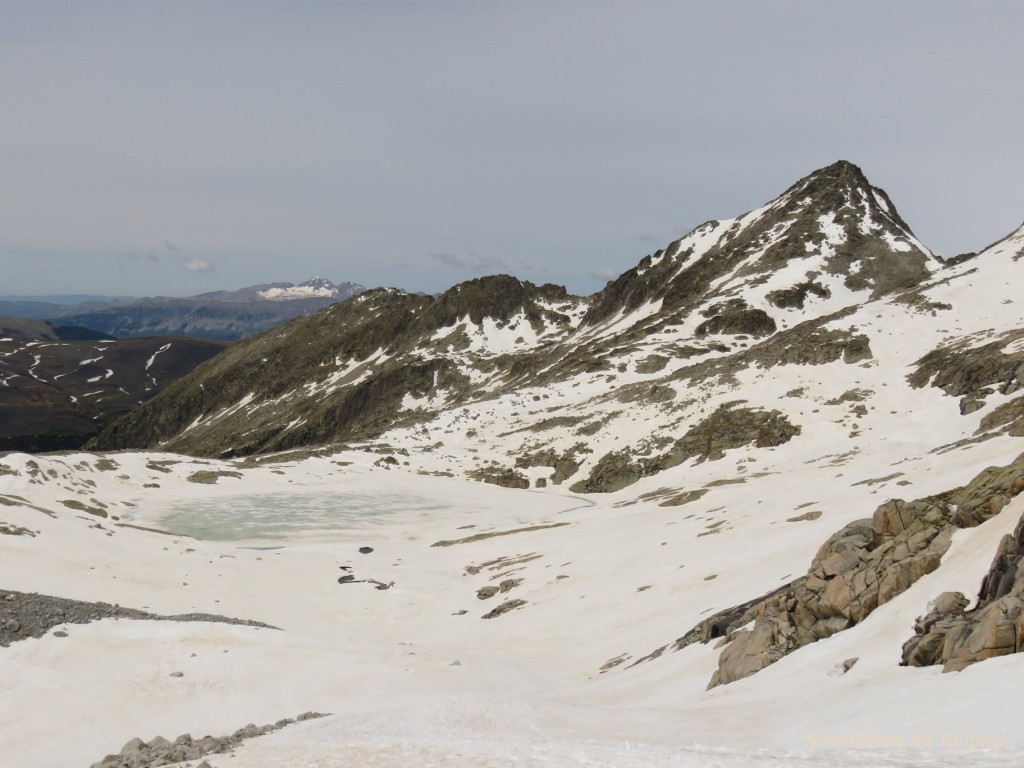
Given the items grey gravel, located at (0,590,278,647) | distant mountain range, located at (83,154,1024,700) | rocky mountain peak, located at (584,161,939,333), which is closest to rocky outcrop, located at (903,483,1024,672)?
distant mountain range, located at (83,154,1024,700)

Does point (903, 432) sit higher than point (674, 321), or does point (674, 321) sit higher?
point (674, 321)

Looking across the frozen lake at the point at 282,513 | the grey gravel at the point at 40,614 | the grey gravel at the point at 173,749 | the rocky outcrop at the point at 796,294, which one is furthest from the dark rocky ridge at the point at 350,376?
the grey gravel at the point at 173,749

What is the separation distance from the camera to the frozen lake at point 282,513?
48.1m

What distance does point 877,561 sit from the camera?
1608 cm

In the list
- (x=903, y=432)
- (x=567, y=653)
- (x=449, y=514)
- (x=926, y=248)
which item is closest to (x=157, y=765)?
(x=567, y=653)

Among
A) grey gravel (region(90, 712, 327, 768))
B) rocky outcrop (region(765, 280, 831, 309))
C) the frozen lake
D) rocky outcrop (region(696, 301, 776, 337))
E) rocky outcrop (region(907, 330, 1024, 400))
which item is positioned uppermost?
rocky outcrop (region(765, 280, 831, 309))

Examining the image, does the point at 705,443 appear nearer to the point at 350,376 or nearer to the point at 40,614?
the point at 40,614

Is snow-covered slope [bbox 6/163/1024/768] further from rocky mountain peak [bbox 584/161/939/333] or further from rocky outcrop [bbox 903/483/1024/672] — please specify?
rocky mountain peak [bbox 584/161/939/333]

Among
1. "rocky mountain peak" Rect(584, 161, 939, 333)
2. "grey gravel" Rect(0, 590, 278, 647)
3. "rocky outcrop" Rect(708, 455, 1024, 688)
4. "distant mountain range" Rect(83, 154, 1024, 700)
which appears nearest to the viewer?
"rocky outcrop" Rect(708, 455, 1024, 688)

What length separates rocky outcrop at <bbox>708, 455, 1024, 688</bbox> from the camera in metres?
15.1

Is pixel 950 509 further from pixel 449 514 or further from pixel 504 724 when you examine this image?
pixel 449 514

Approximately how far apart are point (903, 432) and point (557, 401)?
43.4 meters

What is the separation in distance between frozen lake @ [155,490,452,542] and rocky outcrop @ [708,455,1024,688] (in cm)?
3813

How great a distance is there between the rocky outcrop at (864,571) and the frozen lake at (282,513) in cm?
3813
